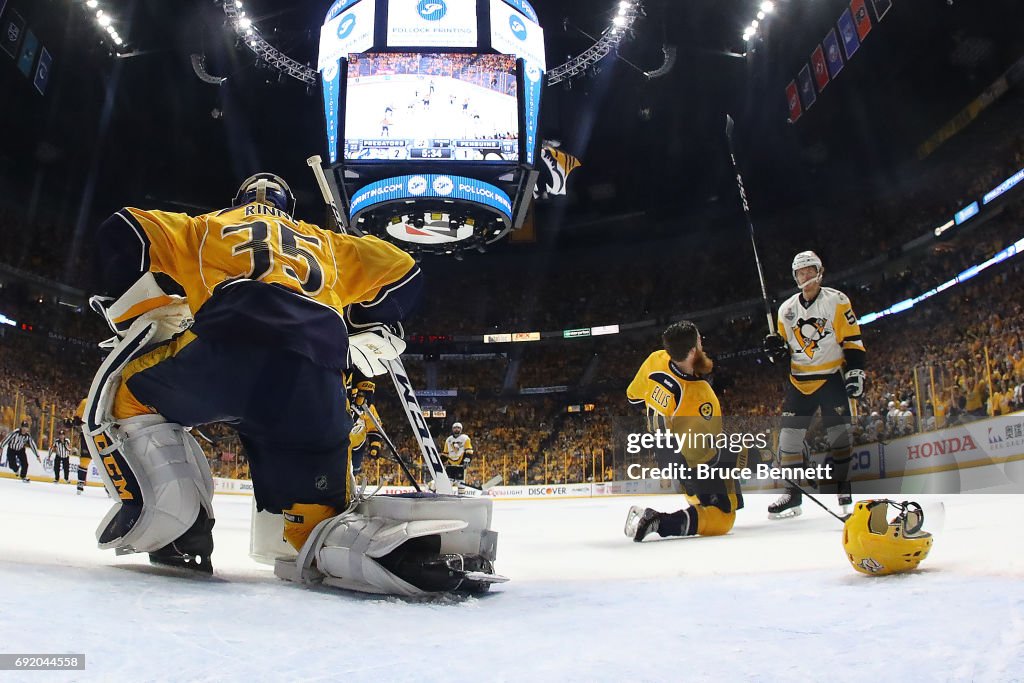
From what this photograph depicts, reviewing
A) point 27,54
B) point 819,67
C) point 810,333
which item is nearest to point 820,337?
point 810,333

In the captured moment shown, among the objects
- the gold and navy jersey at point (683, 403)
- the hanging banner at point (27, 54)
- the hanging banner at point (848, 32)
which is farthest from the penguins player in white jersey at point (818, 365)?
the hanging banner at point (27, 54)

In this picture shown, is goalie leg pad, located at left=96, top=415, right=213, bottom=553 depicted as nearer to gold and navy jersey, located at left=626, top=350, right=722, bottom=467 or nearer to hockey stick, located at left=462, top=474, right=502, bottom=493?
gold and navy jersey, located at left=626, top=350, right=722, bottom=467

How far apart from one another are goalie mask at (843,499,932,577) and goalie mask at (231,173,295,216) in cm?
188

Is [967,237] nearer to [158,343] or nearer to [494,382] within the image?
[494,382]

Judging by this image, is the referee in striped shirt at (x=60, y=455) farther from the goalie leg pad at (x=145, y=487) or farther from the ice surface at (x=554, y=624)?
the goalie leg pad at (x=145, y=487)

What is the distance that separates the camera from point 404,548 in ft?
5.52

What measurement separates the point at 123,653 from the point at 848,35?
43.9 ft

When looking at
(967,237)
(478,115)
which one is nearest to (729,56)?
(967,237)

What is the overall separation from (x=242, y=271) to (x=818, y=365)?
3310 millimetres

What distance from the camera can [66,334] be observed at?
17016 mm

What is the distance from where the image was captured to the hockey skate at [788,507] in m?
4.00

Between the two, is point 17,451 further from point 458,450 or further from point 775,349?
point 775,349

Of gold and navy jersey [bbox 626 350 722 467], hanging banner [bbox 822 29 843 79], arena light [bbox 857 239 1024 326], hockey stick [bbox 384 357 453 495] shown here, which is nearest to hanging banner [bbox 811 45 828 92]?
hanging banner [bbox 822 29 843 79]

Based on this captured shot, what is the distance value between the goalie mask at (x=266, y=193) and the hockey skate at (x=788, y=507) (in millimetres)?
3174
